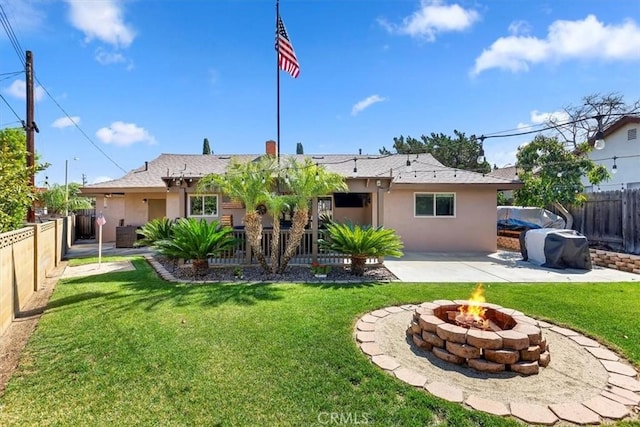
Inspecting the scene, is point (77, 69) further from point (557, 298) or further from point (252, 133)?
point (557, 298)

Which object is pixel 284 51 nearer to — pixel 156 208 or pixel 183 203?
pixel 183 203

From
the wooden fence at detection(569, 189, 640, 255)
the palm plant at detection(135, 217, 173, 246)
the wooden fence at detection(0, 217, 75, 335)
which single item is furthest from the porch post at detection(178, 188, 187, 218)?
the wooden fence at detection(569, 189, 640, 255)

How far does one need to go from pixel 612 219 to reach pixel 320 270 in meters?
10.5

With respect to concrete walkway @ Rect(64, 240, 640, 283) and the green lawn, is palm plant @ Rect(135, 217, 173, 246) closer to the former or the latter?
concrete walkway @ Rect(64, 240, 640, 283)

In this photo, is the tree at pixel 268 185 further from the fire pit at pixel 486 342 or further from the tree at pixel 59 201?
the tree at pixel 59 201

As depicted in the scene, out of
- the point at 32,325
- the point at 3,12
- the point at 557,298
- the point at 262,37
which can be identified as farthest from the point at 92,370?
the point at 262,37

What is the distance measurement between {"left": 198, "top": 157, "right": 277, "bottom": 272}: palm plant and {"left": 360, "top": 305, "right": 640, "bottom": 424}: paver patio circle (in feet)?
14.4

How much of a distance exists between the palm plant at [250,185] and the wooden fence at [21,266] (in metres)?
3.61

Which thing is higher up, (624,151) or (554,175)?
(624,151)

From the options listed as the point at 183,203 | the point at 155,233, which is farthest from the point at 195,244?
the point at 155,233

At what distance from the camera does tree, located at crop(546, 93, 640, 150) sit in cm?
2289

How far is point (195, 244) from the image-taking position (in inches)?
295

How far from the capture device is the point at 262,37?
462 inches

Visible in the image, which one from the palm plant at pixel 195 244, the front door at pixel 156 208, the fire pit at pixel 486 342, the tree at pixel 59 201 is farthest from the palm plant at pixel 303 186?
the tree at pixel 59 201
